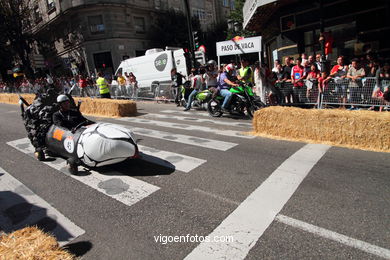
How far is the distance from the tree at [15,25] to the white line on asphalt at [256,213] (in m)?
36.2

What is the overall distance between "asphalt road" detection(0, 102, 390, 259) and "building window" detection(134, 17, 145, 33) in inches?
1083

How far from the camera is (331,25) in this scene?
12.1m

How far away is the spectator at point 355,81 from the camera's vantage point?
25.3 ft

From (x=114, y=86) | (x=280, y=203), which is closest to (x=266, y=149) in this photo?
(x=280, y=203)

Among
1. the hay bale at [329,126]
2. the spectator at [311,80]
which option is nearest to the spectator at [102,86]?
the hay bale at [329,126]

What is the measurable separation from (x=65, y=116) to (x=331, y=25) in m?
12.0

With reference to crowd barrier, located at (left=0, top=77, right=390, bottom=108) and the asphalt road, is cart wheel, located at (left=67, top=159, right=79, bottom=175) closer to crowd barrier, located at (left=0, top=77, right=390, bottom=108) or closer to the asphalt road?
the asphalt road

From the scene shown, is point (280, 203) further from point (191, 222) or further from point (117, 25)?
point (117, 25)

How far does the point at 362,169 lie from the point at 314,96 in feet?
15.3

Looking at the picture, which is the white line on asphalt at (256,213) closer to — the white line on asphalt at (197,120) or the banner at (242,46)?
the white line on asphalt at (197,120)

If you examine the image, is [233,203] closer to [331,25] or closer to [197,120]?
[197,120]

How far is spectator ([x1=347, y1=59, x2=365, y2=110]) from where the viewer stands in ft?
25.3

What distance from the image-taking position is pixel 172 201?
12.7 ft

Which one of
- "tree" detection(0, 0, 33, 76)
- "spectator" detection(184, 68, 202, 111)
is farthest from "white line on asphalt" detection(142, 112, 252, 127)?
"tree" detection(0, 0, 33, 76)
